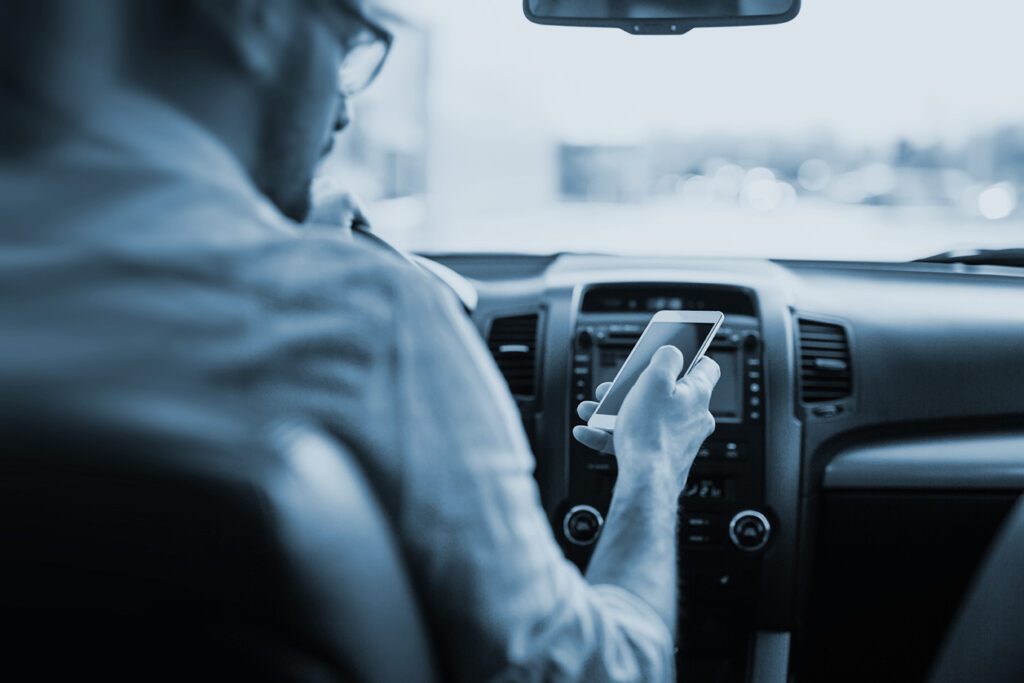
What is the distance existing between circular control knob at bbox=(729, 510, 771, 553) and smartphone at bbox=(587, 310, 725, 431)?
0.91 meters

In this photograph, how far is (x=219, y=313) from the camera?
129cm

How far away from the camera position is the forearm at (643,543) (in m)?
1.80

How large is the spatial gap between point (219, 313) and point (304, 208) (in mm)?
269

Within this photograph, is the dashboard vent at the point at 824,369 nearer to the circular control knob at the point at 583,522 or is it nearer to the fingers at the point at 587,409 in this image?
the circular control knob at the point at 583,522

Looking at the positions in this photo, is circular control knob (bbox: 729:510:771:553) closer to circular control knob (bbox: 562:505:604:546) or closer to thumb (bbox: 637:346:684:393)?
circular control knob (bbox: 562:505:604:546)

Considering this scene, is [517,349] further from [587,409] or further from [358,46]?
[358,46]

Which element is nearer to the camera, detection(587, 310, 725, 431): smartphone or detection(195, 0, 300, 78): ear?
detection(195, 0, 300, 78): ear

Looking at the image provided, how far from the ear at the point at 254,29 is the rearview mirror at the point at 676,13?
1845 mm

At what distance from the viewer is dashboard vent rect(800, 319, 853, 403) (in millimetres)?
3932

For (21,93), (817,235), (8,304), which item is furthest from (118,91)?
(817,235)

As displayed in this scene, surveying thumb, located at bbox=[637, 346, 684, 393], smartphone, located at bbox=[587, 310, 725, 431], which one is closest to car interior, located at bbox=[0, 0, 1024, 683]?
smartphone, located at bbox=[587, 310, 725, 431]

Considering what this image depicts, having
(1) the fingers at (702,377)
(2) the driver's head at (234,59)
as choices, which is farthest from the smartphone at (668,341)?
(2) the driver's head at (234,59)

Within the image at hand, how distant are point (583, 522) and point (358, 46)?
256cm

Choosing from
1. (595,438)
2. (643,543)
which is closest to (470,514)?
(643,543)
